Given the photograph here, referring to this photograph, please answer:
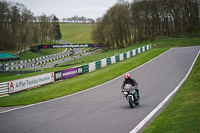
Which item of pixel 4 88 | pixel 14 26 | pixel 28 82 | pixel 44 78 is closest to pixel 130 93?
pixel 4 88

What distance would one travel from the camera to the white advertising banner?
2308 centimetres

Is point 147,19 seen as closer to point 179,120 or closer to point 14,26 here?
point 14,26

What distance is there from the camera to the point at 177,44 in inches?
2377

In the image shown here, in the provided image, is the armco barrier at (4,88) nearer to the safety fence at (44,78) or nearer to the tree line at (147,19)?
the safety fence at (44,78)

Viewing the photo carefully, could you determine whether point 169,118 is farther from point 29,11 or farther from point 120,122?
point 29,11

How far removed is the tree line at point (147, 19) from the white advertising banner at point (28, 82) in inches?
1889

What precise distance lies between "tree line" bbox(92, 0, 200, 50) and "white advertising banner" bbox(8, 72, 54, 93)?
157ft

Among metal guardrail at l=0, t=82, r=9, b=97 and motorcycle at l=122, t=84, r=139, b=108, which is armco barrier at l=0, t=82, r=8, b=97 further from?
motorcycle at l=122, t=84, r=139, b=108

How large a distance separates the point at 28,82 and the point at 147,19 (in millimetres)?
60406

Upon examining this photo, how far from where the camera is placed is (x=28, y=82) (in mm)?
24734

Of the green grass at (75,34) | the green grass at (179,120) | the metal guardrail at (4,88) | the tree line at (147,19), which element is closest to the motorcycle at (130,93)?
the green grass at (179,120)

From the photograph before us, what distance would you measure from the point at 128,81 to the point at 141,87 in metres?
6.45

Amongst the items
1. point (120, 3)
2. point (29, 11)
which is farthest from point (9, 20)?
point (120, 3)

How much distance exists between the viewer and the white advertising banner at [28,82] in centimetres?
2308
